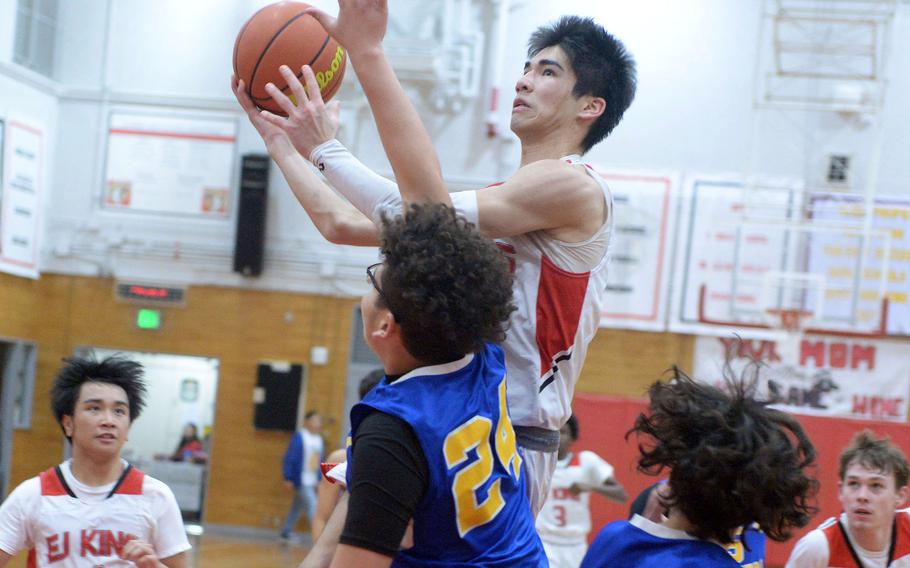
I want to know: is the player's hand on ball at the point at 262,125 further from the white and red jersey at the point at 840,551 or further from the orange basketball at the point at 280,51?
the white and red jersey at the point at 840,551

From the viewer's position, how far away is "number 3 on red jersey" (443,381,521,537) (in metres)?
1.96

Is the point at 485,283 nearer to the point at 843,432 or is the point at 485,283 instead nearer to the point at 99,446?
the point at 99,446

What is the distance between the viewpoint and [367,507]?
1.86 meters

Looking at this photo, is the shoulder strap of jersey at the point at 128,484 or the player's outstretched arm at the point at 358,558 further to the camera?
the shoulder strap of jersey at the point at 128,484

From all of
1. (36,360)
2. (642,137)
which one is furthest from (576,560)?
(36,360)

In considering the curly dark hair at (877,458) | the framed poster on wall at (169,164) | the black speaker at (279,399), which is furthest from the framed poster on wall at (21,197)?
the curly dark hair at (877,458)

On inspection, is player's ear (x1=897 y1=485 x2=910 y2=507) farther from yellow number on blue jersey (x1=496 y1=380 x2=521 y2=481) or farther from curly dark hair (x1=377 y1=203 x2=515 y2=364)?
curly dark hair (x1=377 y1=203 x2=515 y2=364)

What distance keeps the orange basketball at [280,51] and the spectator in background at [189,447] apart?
12.4m

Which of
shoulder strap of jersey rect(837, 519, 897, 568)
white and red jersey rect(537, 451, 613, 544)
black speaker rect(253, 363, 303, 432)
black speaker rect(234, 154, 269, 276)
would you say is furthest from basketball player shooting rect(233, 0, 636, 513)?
black speaker rect(253, 363, 303, 432)

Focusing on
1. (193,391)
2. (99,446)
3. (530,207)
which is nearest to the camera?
(530,207)

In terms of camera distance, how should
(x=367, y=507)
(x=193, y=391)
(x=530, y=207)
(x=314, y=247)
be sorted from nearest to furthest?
(x=367, y=507) < (x=530, y=207) < (x=314, y=247) < (x=193, y=391)

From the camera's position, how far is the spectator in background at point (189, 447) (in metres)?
14.8

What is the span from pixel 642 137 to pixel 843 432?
4283 millimetres

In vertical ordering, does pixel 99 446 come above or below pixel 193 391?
above
